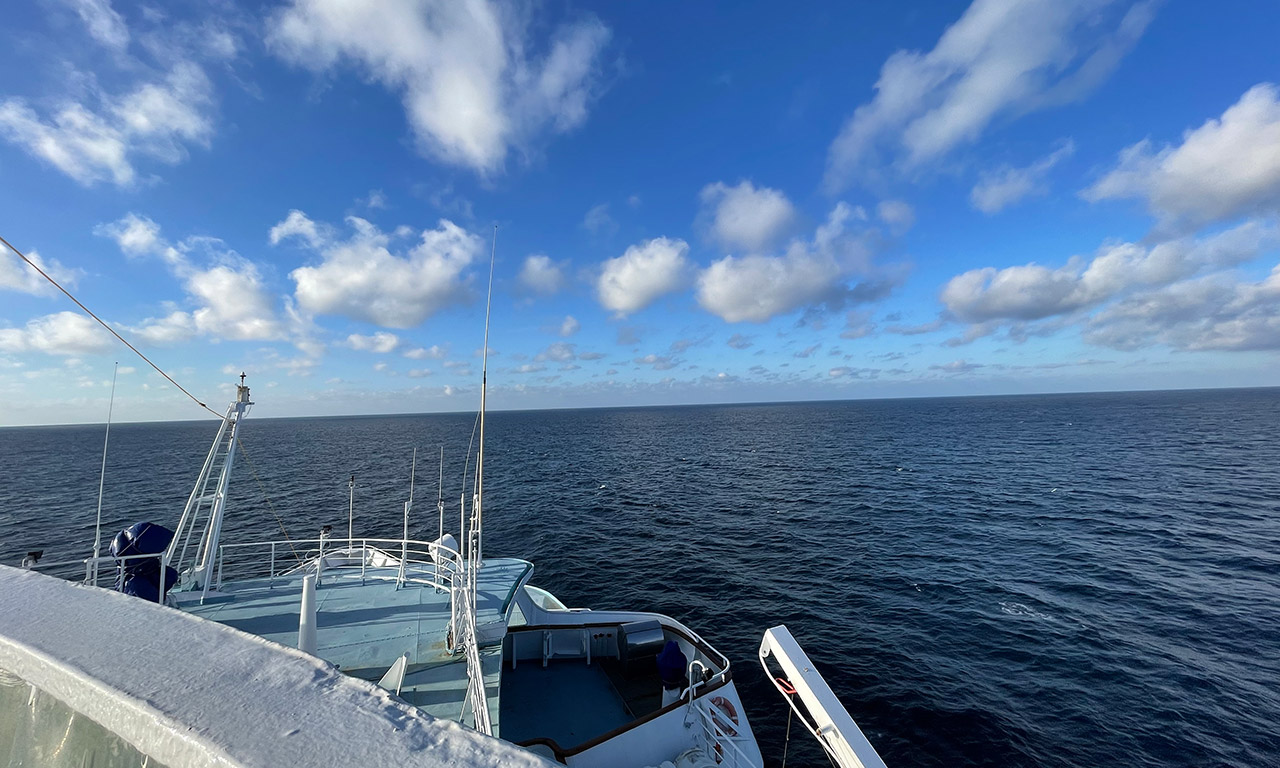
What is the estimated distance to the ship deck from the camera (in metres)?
10.5

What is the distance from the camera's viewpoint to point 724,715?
13.3 metres

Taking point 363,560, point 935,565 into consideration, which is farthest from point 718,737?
point 935,565

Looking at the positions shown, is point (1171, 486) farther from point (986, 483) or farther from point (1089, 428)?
point (1089, 428)

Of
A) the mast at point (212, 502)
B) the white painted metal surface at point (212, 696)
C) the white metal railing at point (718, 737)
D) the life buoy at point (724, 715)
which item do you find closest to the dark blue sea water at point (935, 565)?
the life buoy at point (724, 715)

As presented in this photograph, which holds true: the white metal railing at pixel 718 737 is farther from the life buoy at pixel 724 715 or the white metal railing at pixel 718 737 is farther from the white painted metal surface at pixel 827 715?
the white painted metal surface at pixel 827 715

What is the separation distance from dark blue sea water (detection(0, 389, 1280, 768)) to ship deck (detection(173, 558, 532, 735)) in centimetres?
1182

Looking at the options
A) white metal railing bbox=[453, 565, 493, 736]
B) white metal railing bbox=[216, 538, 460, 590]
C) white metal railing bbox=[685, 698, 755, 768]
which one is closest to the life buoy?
white metal railing bbox=[685, 698, 755, 768]

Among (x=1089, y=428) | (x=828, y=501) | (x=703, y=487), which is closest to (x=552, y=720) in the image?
(x=828, y=501)

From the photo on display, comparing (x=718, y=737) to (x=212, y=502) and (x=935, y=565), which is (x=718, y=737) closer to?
(x=212, y=502)

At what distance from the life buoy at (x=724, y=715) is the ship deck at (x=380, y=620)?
19.4 feet

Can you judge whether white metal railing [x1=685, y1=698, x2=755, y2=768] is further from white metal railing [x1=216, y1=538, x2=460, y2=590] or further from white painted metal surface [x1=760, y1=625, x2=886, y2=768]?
white metal railing [x1=216, y1=538, x2=460, y2=590]

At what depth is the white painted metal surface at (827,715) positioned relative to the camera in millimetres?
9766

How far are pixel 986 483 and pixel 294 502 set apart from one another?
255ft

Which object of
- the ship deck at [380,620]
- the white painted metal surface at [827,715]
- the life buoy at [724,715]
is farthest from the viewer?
the life buoy at [724,715]
